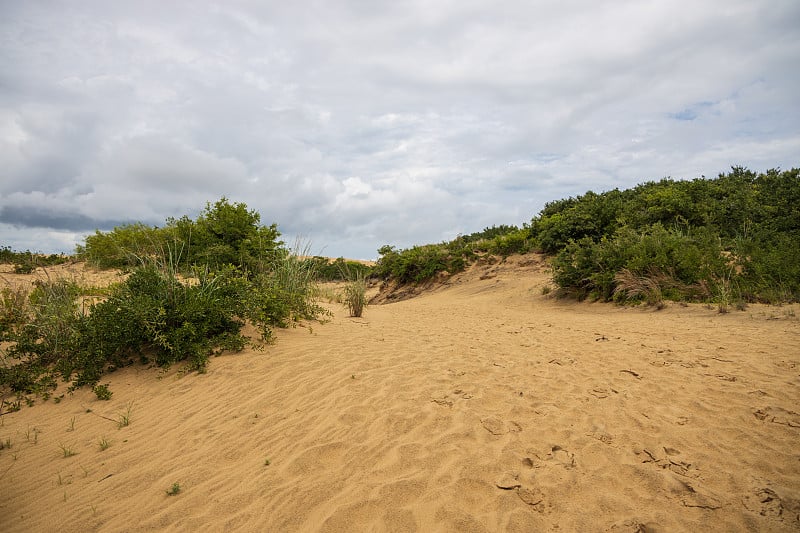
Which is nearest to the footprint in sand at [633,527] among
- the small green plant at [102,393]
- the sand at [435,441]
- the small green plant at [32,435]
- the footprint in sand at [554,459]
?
the sand at [435,441]

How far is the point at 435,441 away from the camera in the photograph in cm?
342

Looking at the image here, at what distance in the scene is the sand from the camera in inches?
104

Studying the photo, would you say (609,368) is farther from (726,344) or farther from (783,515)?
(783,515)

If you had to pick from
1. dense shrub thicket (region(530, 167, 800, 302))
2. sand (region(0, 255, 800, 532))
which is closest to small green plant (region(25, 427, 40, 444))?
sand (region(0, 255, 800, 532))

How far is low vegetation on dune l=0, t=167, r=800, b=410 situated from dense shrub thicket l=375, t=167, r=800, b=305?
0.04m

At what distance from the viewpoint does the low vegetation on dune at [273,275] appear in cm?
600

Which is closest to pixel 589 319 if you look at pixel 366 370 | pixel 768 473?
pixel 366 370

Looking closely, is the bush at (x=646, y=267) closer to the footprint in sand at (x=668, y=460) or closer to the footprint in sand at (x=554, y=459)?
the footprint in sand at (x=668, y=460)

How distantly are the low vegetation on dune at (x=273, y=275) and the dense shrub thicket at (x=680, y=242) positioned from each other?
0.12 feet

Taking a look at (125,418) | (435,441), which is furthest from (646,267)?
(125,418)

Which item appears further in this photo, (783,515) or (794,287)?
(794,287)

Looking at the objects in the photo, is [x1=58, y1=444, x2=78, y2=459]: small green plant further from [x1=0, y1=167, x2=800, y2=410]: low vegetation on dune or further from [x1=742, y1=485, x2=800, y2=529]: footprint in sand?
[x1=742, y1=485, x2=800, y2=529]: footprint in sand

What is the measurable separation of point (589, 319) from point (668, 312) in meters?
1.63

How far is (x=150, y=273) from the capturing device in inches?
252
